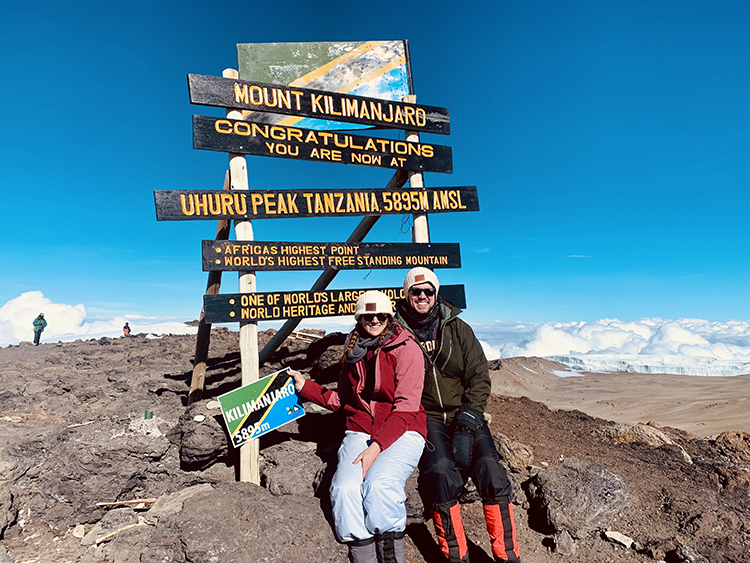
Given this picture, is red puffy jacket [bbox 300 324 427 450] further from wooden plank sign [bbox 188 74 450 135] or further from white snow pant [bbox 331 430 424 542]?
wooden plank sign [bbox 188 74 450 135]

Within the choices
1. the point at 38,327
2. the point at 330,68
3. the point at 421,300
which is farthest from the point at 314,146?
the point at 38,327

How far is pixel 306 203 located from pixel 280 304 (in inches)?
48.4

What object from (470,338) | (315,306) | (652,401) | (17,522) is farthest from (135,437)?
(652,401)

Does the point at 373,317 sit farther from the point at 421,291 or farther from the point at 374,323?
the point at 421,291

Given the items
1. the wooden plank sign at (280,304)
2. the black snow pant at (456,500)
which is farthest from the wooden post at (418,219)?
the black snow pant at (456,500)

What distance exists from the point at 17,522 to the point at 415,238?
16.2 feet

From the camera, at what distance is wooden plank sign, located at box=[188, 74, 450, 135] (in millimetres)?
4203

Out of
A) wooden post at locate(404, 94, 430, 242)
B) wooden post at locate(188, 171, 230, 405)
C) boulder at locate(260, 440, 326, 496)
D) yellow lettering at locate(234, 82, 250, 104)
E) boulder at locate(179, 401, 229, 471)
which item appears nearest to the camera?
boulder at locate(260, 440, 326, 496)

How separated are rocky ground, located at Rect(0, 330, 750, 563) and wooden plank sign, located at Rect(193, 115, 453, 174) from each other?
2.62m

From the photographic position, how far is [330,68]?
4.97 m

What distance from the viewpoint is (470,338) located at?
3502mm

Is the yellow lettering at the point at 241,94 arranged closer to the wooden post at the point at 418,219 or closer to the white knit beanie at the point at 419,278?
the wooden post at the point at 418,219

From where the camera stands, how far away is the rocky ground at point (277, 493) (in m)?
2.78

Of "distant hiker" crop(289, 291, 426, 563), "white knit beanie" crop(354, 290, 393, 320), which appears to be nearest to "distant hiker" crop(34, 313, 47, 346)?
"distant hiker" crop(289, 291, 426, 563)
